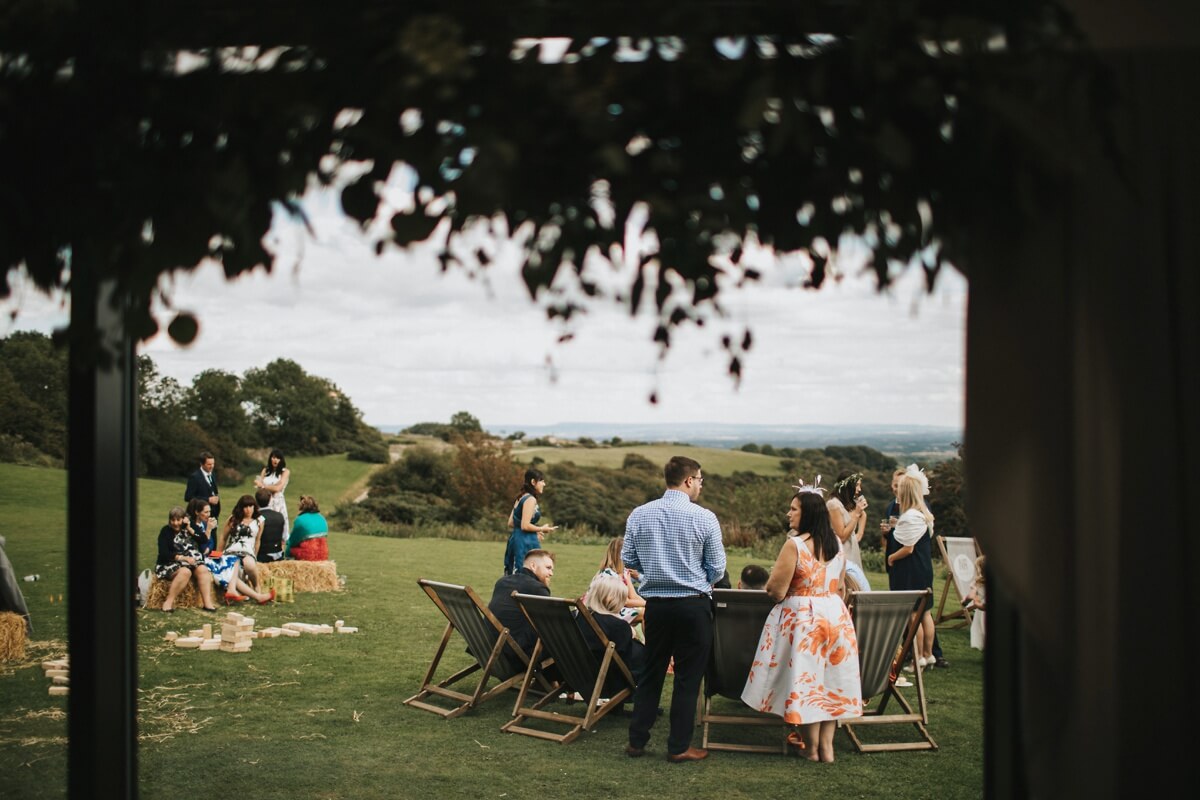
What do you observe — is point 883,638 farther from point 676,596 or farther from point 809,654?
point 676,596

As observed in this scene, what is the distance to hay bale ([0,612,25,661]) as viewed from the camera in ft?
25.4

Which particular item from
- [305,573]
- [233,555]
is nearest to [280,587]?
A: [305,573]

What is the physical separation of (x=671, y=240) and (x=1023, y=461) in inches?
31.1

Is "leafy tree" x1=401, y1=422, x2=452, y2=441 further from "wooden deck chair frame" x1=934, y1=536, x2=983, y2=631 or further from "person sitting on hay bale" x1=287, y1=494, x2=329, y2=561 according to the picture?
"wooden deck chair frame" x1=934, y1=536, x2=983, y2=631

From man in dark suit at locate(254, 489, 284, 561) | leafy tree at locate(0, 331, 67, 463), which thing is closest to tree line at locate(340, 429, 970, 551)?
leafy tree at locate(0, 331, 67, 463)

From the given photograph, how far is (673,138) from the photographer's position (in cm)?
198

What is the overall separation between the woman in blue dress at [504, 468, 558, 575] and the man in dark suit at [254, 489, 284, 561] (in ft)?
11.0

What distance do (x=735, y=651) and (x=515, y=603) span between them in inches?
53.6

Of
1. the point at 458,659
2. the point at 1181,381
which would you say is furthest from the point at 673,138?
the point at 458,659

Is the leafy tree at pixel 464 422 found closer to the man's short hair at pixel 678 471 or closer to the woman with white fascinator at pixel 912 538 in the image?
the woman with white fascinator at pixel 912 538

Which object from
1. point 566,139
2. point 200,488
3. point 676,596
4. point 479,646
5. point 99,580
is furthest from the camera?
point 200,488

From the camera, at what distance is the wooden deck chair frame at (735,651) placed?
560 cm

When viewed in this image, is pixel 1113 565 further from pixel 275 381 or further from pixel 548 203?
pixel 275 381

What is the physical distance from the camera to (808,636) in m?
5.41
